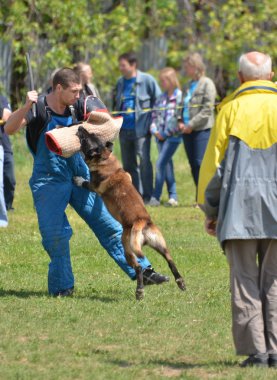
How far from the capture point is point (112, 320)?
7.80m

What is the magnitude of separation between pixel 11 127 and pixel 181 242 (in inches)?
152

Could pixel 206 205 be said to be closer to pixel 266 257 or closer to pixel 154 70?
pixel 266 257

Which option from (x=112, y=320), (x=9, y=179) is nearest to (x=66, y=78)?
(x=112, y=320)

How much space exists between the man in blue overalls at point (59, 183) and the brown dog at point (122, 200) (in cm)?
17

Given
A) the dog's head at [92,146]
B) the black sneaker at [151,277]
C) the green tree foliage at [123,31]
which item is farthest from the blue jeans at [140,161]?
the dog's head at [92,146]

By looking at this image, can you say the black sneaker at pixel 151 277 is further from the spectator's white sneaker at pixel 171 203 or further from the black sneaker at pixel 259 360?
the spectator's white sneaker at pixel 171 203

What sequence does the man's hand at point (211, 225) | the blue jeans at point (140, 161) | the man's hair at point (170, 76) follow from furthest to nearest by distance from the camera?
the blue jeans at point (140, 161) < the man's hair at point (170, 76) < the man's hand at point (211, 225)

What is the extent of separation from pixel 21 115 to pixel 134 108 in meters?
6.95

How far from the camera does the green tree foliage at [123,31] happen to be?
69.8ft

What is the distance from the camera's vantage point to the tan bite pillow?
8.35 meters

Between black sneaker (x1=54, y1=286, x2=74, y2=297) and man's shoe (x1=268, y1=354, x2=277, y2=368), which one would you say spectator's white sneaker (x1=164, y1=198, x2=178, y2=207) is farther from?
man's shoe (x1=268, y1=354, x2=277, y2=368)

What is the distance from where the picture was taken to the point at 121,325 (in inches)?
301

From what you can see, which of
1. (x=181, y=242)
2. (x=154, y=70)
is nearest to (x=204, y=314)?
(x=181, y=242)

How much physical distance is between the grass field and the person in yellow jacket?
1.02 feet
